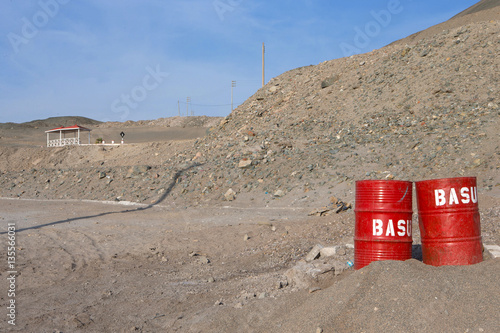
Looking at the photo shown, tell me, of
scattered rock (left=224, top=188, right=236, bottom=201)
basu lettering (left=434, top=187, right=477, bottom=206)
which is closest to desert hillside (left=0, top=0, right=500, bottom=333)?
scattered rock (left=224, top=188, right=236, bottom=201)

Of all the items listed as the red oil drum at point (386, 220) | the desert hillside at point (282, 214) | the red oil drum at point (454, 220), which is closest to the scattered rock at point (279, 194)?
the desert hillside at point (282, 214)

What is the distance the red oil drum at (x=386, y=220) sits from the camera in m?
4.84

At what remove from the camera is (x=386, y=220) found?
16.0 feet

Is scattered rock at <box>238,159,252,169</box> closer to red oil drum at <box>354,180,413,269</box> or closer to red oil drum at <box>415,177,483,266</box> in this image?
red oil drum at <box>354,180,413,269</box>

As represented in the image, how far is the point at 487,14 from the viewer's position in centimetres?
3753

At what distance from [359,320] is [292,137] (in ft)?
51.2

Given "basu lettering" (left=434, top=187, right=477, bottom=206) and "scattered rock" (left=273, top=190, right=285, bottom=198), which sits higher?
"basu lettering" (left=434, top=187, right=477, bottom=206)

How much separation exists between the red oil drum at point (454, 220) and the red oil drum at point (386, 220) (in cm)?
27

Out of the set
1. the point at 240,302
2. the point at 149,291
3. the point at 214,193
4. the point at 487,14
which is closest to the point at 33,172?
the point at 214,193

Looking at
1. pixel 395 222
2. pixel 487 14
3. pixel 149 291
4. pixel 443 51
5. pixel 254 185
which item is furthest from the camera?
pixel 487 14

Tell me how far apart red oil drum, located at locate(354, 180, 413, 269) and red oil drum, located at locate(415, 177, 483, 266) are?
0.27 meters

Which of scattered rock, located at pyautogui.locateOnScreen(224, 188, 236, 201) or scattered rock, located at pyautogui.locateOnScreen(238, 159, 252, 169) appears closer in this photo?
scattered rock, located at pyautogui.locateOnScreen(224, 188, 236, 201)

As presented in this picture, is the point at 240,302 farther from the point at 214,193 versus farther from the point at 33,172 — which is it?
the point at 33,172

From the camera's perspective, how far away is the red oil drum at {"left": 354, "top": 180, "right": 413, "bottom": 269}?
15.9 feet
